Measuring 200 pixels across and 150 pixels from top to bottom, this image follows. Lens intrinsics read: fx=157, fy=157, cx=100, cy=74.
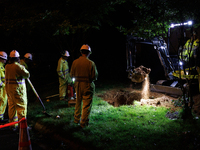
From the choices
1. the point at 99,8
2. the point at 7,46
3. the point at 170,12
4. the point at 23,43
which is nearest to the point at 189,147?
the point at 170,12

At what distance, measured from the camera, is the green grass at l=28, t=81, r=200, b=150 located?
389cm

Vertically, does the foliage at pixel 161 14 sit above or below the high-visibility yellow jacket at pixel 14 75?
above

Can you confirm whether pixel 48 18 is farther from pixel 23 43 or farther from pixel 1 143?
pixel 23 43

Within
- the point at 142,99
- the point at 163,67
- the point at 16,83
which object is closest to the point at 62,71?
the point at 16,83

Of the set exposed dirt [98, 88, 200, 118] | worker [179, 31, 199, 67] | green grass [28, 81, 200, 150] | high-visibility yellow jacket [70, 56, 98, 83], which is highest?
worker [179, 31, 199, 67]

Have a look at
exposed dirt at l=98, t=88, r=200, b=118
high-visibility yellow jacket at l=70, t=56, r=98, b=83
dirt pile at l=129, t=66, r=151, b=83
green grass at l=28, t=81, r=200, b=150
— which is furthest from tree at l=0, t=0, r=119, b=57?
green grass at l=28, t=81, r=200, b=150

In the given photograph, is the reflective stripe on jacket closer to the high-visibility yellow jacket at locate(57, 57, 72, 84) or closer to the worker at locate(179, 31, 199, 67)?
the high-visibility yellow jacket at locate(57, 57, 72, 84)

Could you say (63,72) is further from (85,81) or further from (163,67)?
(163,67)

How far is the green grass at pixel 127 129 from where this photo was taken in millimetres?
3889

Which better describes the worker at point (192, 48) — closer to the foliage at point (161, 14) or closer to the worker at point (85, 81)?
the foliage at point (161, 14)

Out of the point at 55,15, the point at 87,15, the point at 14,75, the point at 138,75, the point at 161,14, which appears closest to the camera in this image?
the point at 14,75

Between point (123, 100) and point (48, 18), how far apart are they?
5.70 meters

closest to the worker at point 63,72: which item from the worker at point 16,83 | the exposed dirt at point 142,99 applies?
the exposed dirt at point 142,99

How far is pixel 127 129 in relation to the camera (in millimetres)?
4625
